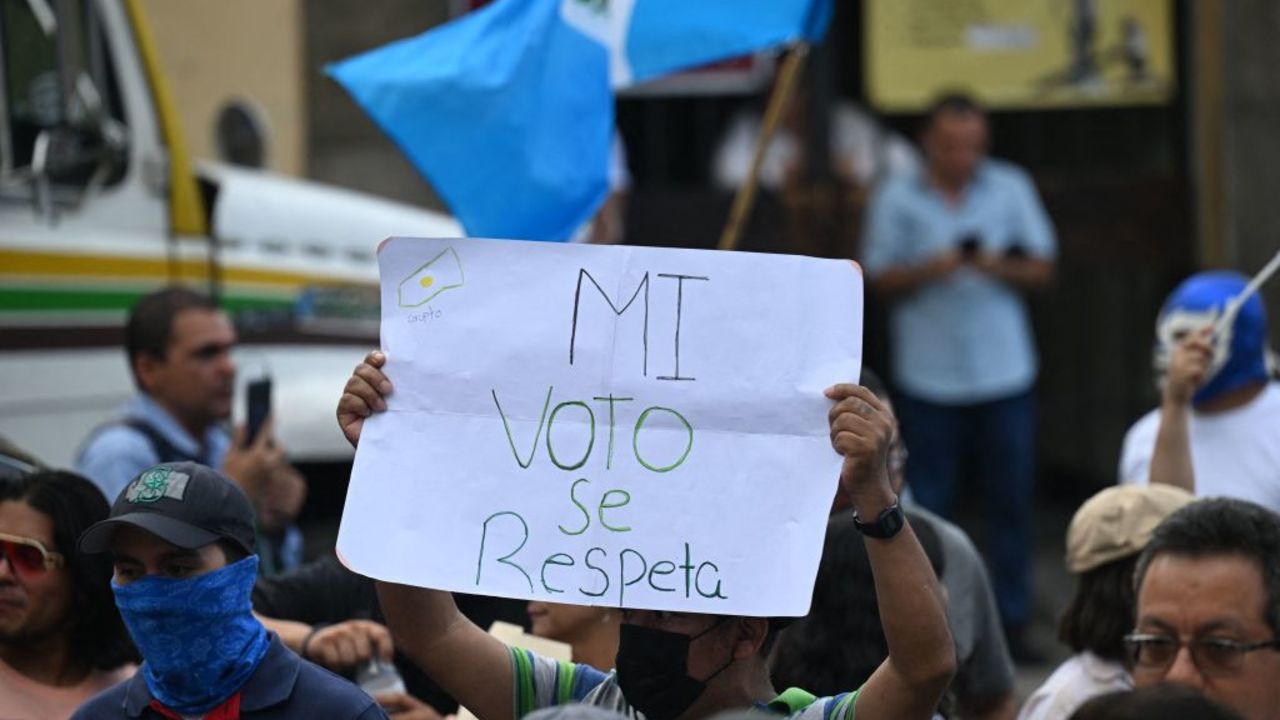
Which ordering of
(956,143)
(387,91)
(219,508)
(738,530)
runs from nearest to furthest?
(738,530) → (219,508) → (387,91) → (956,143)

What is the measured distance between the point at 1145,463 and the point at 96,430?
293cm

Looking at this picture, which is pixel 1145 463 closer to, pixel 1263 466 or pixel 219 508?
pixel 1263 466

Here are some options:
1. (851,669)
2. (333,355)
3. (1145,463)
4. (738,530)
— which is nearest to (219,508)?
(738,530)

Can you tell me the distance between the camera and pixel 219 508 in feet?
11.9

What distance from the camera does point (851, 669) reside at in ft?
13.9

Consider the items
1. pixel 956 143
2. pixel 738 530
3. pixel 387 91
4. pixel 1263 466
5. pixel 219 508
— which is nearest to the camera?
pixel 738 530

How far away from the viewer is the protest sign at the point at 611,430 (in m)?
3.41

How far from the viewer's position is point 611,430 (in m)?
3.50

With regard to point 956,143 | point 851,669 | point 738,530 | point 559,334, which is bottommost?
point 851,669

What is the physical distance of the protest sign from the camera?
3.41 meters

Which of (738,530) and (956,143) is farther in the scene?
(956,143)

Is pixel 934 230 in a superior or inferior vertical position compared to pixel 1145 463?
superior

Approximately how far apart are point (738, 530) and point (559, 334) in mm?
457

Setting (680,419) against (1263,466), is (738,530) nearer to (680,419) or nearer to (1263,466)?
(680,419)
